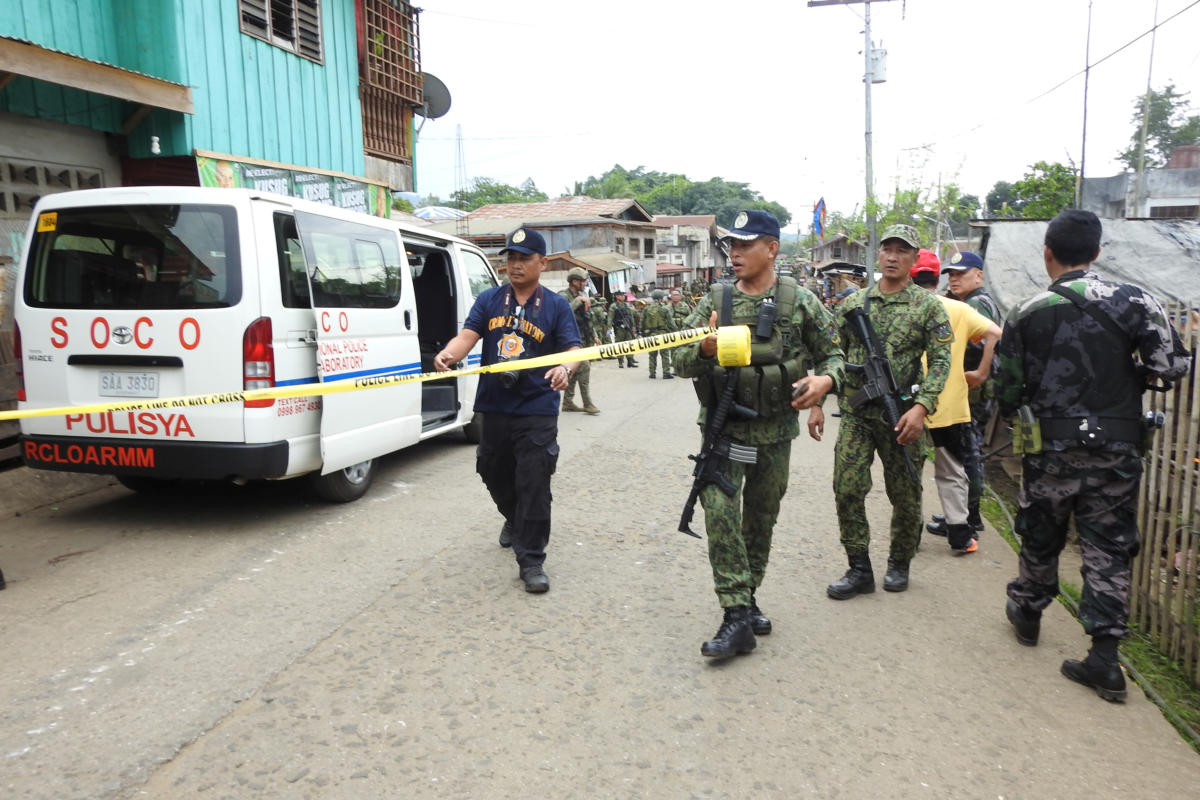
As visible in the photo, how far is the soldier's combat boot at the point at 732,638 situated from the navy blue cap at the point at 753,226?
1521 mm

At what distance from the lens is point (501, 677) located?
3109mm

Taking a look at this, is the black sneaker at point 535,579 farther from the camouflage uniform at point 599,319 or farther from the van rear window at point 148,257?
the camouflage uniform at point 599,319

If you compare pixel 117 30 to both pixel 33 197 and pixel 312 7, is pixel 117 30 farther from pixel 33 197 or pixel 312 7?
pixel 312 7

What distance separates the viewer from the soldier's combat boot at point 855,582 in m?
4.02

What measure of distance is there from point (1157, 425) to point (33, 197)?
28.7 feet

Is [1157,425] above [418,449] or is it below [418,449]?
above

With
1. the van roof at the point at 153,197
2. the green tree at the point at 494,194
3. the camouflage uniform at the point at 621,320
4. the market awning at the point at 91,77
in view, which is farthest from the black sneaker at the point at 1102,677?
the green tree at the point at 494,194

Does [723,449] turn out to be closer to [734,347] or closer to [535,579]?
[734,347]

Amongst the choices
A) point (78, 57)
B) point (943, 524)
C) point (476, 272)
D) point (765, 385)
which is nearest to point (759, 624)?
point (765, 385)

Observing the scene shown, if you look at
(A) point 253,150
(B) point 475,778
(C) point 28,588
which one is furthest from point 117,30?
(B) point 475,778

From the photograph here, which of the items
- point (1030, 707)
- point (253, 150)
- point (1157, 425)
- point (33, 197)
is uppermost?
point (253, 150)

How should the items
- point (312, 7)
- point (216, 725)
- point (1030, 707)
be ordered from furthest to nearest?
point (312, 7), point (1030, 707), point (216, 725)

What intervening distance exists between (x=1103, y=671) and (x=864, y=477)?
128cm

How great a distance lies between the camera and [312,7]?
10.3 meters
